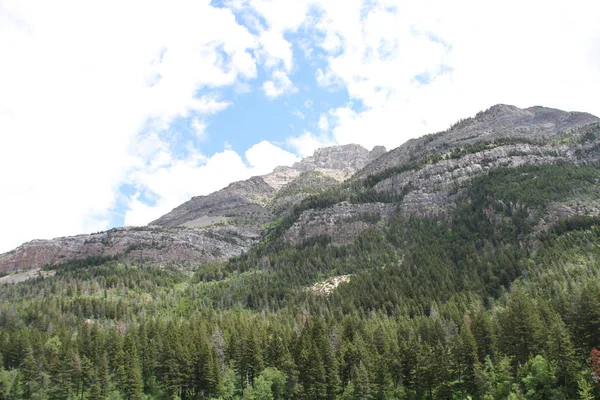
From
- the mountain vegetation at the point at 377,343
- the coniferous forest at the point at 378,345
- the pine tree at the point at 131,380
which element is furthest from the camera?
the pine tree at the point at 131,380

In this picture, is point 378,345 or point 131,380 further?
point 378,345

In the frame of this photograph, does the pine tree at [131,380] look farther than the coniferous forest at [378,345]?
Yes

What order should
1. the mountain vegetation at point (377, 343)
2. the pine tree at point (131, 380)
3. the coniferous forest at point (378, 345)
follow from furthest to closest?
the pine tree at point (131, 380)
the mountain vegetation at point (377, 343)
the coniferous forest at point (378, 345)

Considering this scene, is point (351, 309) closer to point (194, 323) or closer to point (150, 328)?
point (194, 323)

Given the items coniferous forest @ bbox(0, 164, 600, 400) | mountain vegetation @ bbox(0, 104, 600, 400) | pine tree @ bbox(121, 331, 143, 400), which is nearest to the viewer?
coniferous forest @ bbox(0, 164, 600, 400)

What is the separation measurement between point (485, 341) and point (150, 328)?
89.5 metres

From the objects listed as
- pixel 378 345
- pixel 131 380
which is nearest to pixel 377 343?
pixel 378 345

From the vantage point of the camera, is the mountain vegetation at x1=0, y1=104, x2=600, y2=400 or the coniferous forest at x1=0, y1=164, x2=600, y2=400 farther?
the mountain vegetation at x1=0, y1=104, x2=600, y2=400

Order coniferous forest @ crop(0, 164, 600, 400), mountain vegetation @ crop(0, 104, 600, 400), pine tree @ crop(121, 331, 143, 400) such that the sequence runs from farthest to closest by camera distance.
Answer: pine tree @ crop(121, 331, 143, 400) → mountain vegetation @ crop(0, 104, 600, 400) → coniferous forest @ crop(0, 164, 600, 400)

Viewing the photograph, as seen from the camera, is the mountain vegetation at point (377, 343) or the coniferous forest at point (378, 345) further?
the mountain vegetation at point (377, 343)

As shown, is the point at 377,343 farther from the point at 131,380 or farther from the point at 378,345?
the point at 131,380

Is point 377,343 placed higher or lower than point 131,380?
lower

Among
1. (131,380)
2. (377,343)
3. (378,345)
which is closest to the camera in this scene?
(131,380)

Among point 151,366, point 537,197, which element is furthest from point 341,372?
point 537,197
